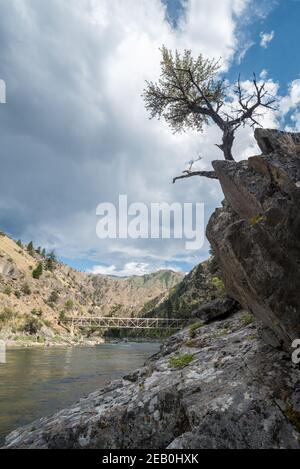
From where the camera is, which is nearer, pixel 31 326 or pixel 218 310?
pixel 218 310

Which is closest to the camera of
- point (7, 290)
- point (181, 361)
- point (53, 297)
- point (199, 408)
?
point (199, 408)

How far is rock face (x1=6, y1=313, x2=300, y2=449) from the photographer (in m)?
6.77

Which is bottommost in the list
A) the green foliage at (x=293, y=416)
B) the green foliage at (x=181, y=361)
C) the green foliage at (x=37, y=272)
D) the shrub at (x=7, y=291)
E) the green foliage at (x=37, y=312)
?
the green foliage at (x=293, y=416)

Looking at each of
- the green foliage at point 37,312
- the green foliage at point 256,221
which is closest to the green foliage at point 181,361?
the green foliage at point 256,221

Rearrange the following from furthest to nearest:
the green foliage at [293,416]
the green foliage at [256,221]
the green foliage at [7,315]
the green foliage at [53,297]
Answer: the green foliage at [53,297]
the green foliage at [7,315]
the green foliage at [256,221]
the green foliage at [293,416]

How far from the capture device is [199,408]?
7.66m

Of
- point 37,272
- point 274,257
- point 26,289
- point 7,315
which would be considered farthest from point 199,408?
point 37,272

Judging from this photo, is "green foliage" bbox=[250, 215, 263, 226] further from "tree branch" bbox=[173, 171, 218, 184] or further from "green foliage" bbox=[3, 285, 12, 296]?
"green foliage" bbox=[3, 285, 12, 296]

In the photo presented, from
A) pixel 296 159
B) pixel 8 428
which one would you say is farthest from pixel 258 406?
pixel 8 428

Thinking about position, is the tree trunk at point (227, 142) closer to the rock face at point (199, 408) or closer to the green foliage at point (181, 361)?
the rock face at point (199, 408)

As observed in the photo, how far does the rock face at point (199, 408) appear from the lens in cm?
677

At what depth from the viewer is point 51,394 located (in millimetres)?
25016

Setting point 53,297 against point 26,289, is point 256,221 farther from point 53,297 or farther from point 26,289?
point 53,297
